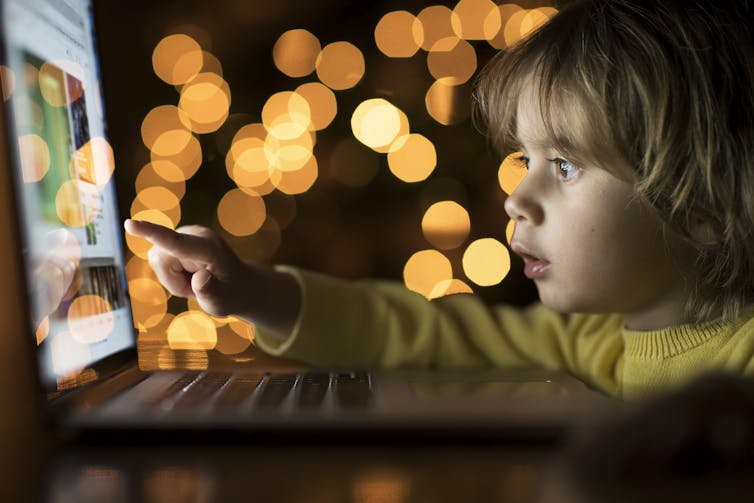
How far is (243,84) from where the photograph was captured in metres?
1.27

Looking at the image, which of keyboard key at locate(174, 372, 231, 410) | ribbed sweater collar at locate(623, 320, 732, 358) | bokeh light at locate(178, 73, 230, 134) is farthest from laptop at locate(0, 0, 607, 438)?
bokeh light at locate(178, 73, 230, 134)

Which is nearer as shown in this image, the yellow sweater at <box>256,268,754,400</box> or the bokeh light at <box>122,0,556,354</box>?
the yellow sweater at <box>256,268,754,400</box>

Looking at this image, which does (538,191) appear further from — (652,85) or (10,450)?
(10,450)

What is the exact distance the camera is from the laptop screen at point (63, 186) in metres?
0.41

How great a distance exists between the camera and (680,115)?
611 millimetres

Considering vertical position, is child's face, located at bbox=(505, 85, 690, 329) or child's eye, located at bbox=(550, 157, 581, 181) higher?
child's eye, located at bbox=(550, 157, 581, 181)

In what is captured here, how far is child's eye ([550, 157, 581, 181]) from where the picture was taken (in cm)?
65

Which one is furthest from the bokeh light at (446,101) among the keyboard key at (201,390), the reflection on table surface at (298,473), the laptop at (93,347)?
the reflection on table surface at (298,473)

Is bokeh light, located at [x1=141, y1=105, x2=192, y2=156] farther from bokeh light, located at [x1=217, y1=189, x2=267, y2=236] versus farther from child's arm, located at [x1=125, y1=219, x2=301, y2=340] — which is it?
child's arm, located at [x1=125, y1=219, x2=301, y2=340]

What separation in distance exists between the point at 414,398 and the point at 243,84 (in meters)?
0.94

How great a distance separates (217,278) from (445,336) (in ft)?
0.95

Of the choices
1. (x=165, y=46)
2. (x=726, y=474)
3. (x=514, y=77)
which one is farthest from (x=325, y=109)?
(x=726, y=474)

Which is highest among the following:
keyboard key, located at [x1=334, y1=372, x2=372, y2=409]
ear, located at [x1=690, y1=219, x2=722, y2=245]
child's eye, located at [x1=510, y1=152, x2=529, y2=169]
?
child's eye, located at [x1=510, y1=152, x2=529, y2=169]

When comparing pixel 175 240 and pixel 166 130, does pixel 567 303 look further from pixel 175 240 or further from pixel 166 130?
pixel 166 130
